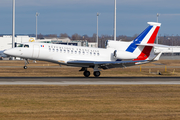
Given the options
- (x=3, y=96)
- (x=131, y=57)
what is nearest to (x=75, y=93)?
(x=3, y=96)

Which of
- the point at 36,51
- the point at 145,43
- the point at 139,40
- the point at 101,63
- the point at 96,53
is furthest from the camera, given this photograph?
the point at 139,40

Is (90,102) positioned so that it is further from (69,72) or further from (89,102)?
(69,72)

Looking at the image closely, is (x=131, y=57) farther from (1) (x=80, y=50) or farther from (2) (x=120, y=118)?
(2) (x=120, y=118)

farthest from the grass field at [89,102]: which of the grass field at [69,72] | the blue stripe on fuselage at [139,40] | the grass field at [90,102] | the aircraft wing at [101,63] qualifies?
the grass field at [69,72]

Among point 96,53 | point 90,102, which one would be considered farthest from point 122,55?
point 90,102

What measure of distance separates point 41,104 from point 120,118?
6091 millimetres

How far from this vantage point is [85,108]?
1847 centimetres

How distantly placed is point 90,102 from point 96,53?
1823 cm

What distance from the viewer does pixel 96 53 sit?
38.3 m

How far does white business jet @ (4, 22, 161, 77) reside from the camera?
36062 mm

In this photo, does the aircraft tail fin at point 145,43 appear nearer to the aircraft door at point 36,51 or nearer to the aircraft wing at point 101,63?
the aircraft wing at point 101,63

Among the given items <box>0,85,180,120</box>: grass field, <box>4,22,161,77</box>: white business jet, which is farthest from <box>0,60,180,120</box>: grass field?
<box>4,22,161,77</box>: white business jet

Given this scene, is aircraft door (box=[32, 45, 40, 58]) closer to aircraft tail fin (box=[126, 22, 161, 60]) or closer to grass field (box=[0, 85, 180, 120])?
grass field (box=[0, 85, 180, 120])

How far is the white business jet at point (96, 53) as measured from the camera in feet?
118
